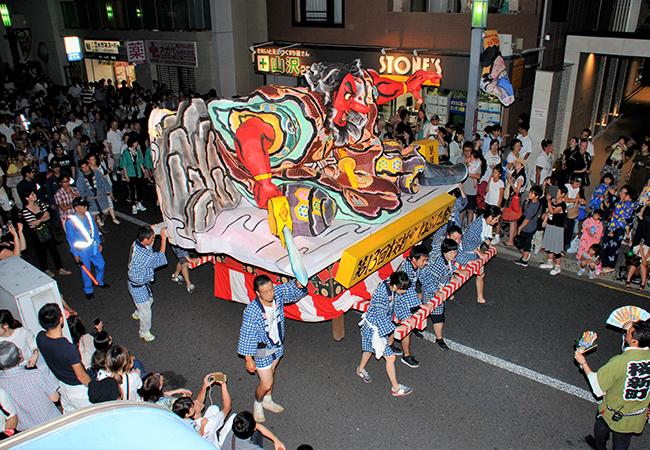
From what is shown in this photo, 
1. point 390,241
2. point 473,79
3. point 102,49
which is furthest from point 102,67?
point 390,241

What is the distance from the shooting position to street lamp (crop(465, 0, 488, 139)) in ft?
27.4

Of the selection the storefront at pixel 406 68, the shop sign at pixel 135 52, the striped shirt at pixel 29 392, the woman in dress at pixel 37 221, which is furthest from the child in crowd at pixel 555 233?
the shop sign at pixel 135 52

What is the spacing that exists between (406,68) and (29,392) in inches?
452

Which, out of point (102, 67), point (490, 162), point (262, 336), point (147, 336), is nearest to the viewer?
point (262, 336)

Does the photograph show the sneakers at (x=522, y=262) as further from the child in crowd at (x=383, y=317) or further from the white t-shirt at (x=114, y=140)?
the white t-shirt at (x=114, y=140)

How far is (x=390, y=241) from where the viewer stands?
6.31m

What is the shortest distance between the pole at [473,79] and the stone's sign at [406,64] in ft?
11.8

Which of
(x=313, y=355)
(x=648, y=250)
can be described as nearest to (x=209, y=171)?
(x=313, y=355)

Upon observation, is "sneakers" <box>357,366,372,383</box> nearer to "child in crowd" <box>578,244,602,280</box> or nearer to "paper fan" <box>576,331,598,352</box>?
"paper fan" <box>576,331,598,352</box>

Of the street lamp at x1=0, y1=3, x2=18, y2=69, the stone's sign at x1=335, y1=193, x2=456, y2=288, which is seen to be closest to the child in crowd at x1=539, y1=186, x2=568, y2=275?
the stone's sign at x1=335, y1=193, x2=456, y2=288

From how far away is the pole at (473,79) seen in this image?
8.66 m

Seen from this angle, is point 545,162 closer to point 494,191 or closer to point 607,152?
point 494,191

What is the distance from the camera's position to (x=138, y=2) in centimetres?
1802

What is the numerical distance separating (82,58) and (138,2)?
188 inches
